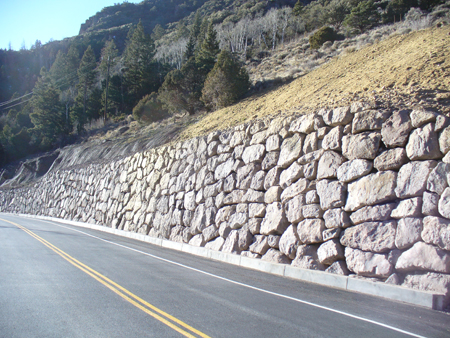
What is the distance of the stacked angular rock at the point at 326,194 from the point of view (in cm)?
718

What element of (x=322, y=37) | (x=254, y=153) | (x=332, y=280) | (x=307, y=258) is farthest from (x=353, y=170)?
(x=322, y=37)

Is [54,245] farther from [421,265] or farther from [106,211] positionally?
[421,265]

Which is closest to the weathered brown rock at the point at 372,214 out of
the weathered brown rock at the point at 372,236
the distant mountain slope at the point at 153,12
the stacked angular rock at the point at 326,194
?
the stacked angular rock at the point at 326,194

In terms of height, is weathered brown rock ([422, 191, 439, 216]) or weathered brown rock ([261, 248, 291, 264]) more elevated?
weathered brown rock ([422, 191, 439, 216])

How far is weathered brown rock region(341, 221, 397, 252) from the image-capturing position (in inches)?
299

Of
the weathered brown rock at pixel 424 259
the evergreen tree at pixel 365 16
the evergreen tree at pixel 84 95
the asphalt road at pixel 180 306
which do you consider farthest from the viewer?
the evergreen tree at pixel 84 95

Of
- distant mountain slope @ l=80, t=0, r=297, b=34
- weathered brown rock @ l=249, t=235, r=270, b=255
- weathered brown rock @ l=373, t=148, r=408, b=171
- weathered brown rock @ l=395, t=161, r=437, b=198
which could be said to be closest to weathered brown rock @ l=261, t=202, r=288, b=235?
weathered brown rock @ l=249, t=235, r=270, b=255

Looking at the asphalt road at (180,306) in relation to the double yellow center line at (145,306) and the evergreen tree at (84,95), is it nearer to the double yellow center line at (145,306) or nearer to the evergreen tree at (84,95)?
the double yellow center line at (145,306)

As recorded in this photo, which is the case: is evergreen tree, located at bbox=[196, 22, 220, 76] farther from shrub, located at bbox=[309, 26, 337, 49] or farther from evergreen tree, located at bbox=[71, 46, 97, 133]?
evergreen tree, located at bbox=[71, 46, 97, 133]

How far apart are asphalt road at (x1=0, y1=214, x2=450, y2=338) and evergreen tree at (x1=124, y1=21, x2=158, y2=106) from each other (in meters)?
38.3

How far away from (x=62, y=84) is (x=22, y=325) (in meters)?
72.2

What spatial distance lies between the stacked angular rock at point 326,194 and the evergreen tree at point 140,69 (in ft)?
98.8

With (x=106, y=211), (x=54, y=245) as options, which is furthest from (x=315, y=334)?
(x=106, y=211)

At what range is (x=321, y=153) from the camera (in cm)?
1005
